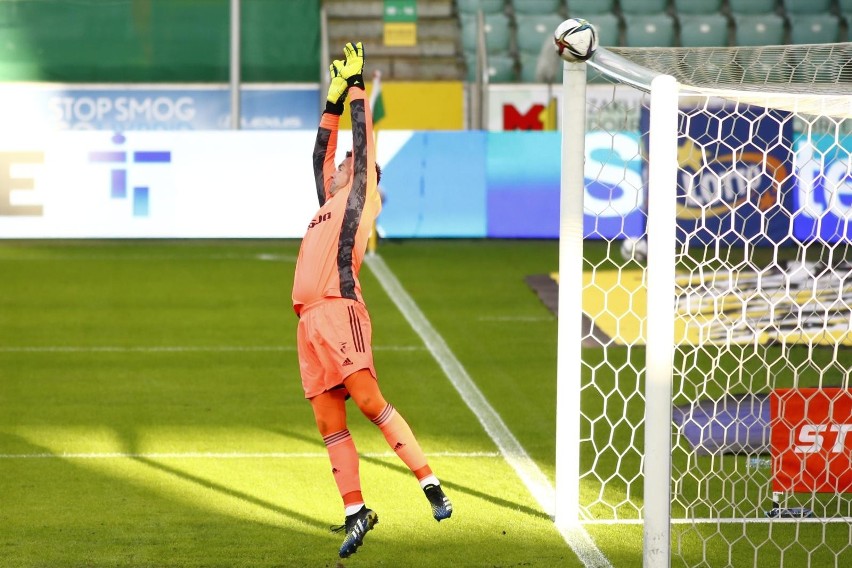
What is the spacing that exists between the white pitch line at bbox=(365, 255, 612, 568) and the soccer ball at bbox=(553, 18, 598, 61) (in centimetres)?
190

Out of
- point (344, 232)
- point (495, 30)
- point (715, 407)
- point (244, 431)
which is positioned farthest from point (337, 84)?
point (495, 30)

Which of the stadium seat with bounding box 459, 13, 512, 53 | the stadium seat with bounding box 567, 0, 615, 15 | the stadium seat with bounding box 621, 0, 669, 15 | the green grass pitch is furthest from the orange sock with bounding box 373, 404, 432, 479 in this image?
the stadium seat with bounding box 621, 0, 669, 15

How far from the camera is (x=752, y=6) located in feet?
73.0

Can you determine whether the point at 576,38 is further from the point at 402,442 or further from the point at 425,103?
the point at 425,103

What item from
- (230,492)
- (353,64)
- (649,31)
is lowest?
(230,492)

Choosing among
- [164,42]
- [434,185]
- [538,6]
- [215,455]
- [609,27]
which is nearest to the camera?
[215,455]

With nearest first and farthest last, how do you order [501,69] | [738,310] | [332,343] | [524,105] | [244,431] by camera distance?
[332,343], [244,431], [738,310], [524,105], [501,69]

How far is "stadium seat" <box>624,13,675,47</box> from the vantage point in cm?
2152

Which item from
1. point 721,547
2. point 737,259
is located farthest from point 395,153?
point 721,547

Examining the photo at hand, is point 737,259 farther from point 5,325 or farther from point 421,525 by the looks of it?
point 421,525

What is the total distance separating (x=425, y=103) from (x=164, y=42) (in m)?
3.87

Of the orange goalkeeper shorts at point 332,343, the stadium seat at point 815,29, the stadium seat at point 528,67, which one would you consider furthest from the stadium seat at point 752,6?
the orange goalkeeper shorts at point 332,343

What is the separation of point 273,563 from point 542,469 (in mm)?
1851

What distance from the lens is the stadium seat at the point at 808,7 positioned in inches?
869
